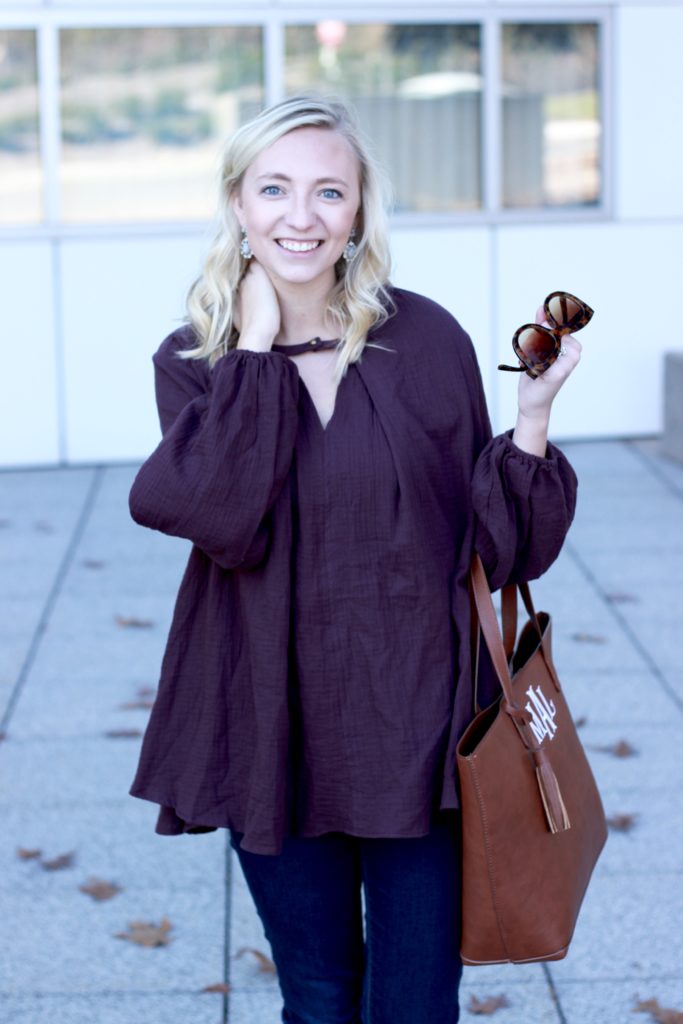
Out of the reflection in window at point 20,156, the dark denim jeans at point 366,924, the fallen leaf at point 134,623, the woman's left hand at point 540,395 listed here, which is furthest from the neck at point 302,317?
the reflection in window at point 20,156

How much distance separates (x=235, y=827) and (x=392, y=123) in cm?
779

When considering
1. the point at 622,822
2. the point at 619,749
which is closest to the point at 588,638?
the point at 619,749

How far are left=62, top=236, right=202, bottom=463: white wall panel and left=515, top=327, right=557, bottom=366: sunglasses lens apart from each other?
6.99 meters

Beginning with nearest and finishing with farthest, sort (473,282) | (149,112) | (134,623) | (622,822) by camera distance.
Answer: (622,822) → (134,623) → (473,282) → (149,112)

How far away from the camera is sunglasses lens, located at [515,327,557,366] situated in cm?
237

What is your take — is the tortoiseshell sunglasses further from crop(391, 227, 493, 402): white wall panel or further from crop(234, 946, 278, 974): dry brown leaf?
crop(391, 227, 493, 402): white wall panel

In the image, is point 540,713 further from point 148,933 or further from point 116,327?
point 116,327

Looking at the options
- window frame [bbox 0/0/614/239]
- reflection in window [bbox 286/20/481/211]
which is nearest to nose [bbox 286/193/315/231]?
window frame [bbox 0/0/614/239]

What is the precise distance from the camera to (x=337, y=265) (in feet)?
8.87

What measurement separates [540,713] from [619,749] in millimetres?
2406

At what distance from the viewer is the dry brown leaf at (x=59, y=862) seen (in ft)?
13.7

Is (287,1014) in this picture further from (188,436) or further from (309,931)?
(188,436)

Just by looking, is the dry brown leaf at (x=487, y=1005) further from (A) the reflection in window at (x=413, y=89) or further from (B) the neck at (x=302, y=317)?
(A) the reflection in window at (x=413, y=89)

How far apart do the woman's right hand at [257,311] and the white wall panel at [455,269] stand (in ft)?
22.5
